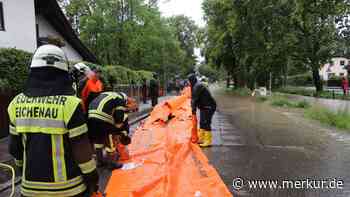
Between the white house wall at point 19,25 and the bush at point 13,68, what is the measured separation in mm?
4862

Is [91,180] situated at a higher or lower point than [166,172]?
higher

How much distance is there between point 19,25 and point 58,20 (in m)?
3.55

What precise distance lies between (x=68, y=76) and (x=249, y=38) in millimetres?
23299

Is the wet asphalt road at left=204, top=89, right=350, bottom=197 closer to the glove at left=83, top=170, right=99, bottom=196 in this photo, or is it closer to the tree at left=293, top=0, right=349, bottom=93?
the glove at left=83, top=170, right=99, bottom=196

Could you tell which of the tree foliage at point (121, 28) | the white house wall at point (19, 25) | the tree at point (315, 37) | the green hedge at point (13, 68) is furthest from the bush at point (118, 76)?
the tree at point (315, 37)

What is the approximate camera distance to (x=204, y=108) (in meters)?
7.49

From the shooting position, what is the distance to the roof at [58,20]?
52.0 feet

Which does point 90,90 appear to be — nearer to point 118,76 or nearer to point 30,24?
point 118,76

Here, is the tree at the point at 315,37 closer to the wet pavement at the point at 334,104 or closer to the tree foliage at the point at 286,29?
the tree foliage at the point at 286,29

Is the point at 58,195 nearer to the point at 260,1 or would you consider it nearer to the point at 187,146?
the point at 187,146

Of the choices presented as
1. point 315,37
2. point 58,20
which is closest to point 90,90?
point 58,20

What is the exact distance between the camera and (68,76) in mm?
2217

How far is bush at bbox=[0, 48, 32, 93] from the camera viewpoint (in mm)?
8172

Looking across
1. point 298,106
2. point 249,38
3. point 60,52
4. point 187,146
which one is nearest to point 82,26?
point 249,38
